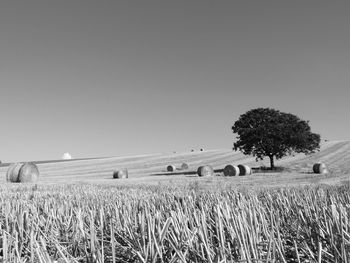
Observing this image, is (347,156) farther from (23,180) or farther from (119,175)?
(23,180)

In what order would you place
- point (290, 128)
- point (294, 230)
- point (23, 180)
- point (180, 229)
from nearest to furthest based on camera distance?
point (180, 229) < point (294, 230) < point (23, 180) < point (290, 128)

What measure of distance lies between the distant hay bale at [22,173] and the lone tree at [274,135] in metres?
24.7

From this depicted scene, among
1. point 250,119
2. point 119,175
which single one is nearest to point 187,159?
point 250,119

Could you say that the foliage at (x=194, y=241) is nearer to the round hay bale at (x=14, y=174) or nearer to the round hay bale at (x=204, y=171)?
the round hay bale at (x=14, y=174)

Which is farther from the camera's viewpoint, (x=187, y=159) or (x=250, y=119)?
(x=187, y=159)

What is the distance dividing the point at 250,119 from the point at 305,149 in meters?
7.14

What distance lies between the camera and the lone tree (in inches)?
1694

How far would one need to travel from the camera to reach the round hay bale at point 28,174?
26906 mm

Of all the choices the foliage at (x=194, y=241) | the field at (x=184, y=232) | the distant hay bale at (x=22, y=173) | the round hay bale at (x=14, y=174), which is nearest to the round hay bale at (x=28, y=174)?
the distant hay bale at (x=22, y=173)

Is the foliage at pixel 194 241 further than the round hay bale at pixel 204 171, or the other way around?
the round hay bale at pixel 204 171

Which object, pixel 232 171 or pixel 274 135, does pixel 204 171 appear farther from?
pixel 274 135

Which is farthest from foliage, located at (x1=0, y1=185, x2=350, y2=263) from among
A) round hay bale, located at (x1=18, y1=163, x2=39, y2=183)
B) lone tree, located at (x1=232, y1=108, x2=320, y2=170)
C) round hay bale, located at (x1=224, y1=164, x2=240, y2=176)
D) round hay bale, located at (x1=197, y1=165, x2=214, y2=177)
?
lone tree, located at (x1=232, y1=108, x2=320, y2=170)

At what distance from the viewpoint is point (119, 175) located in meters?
35.4

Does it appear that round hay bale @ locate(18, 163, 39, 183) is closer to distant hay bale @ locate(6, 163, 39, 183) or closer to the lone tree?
distant hay bale @ locate(6, 163, 39, 183)
